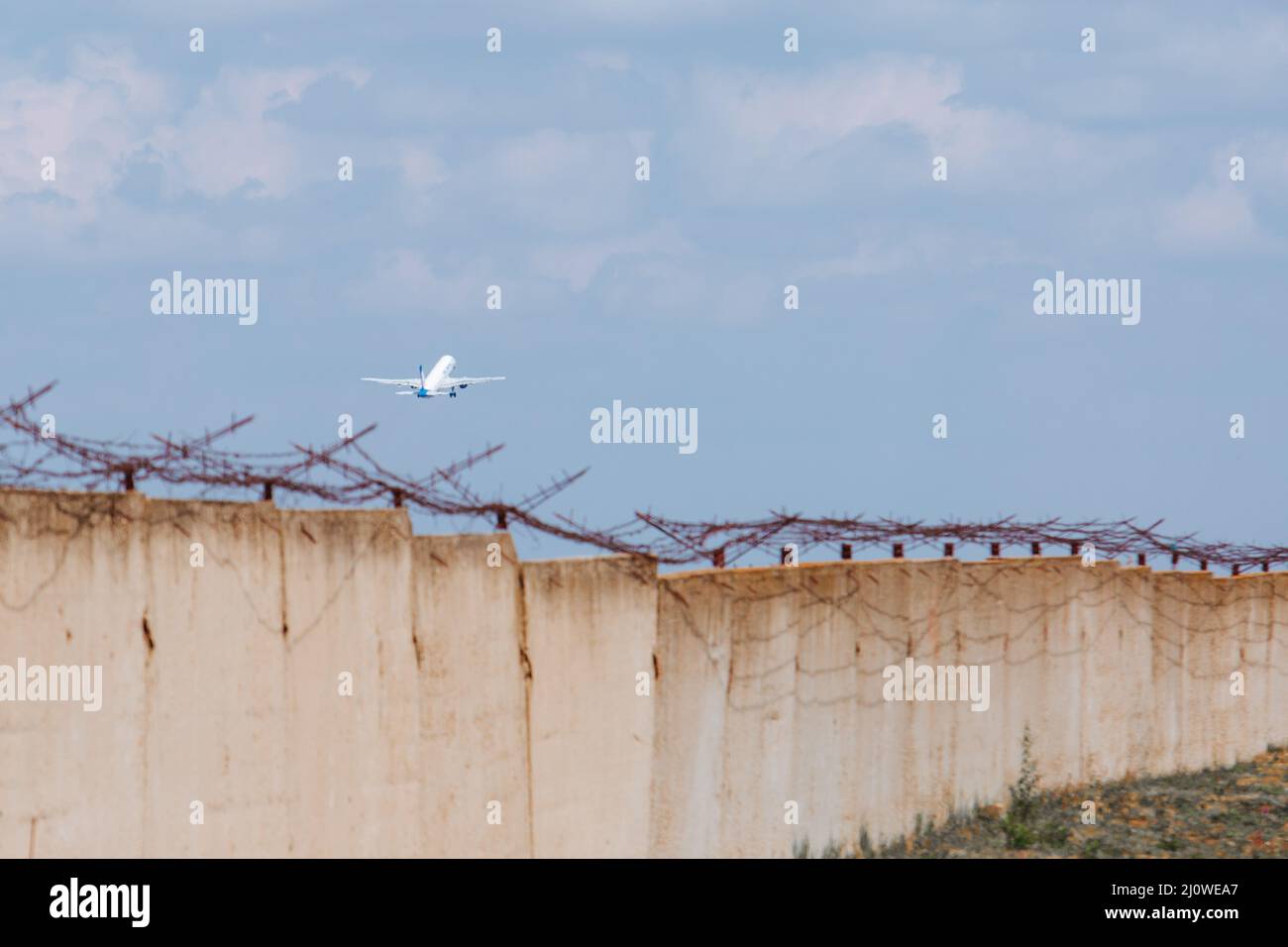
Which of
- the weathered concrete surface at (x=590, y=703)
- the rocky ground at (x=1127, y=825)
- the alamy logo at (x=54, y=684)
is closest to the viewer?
the alamy logo at (x=54, y=684)

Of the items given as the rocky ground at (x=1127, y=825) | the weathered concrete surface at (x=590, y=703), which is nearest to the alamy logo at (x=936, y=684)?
the rocky ground at (x=1127, y=825)

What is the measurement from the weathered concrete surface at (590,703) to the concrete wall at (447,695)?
2 cm

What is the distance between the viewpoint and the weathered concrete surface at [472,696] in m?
11.5

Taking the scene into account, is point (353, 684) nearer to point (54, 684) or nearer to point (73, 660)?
point (73, 660)

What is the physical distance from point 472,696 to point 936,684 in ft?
22.5

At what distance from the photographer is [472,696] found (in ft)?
38.6

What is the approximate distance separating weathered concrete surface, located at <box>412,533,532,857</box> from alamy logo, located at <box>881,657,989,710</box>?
208 inches

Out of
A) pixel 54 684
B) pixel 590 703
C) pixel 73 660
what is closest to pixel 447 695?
pixel 590 703

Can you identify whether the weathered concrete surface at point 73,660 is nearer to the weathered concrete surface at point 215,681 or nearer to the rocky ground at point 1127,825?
the weathered concrete surface at point 215,681

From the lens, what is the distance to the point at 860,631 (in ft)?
52.5

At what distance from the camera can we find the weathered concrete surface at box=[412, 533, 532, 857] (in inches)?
452

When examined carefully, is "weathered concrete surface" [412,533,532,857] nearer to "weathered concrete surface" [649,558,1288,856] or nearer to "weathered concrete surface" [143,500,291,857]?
"weathered concrete surface" [143,500,291,857]
